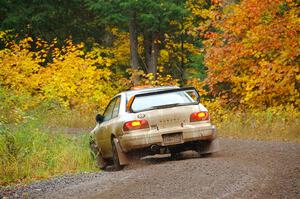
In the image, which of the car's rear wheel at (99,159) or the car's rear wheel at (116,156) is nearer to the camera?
the car's rear wheel at (116,156)

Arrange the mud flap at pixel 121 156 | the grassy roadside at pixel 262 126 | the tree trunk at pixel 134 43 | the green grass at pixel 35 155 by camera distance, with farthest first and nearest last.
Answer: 1. the tree trunk at pixel 134 43
2. the grassy roadside at pixel 262 126
3. the green grass at pixel 35 155
4. the mud flap at pixel 121 156

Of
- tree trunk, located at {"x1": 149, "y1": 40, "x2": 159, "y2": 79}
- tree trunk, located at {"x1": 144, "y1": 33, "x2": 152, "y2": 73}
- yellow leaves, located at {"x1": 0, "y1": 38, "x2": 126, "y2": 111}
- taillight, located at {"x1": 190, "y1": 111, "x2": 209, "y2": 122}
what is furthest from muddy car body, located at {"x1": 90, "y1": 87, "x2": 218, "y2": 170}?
tree trunk, located at {"x1": 144, "y1": 33, "x2": 152, "y2": 73}

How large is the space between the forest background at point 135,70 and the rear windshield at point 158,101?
78.6 inches

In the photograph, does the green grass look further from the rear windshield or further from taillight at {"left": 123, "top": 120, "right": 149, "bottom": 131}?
the rear windshield

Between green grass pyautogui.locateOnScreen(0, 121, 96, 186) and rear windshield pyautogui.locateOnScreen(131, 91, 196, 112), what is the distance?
6.39 ft

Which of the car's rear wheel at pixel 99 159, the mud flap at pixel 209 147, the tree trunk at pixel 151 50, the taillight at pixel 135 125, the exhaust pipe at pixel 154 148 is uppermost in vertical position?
the tree trunk at pixel 151 50

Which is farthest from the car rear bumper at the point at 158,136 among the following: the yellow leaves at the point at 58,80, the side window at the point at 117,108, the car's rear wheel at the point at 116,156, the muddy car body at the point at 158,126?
the yellow leaves at the point at 58,80

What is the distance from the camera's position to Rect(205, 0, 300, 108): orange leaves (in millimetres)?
21984

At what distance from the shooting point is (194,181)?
402 inches

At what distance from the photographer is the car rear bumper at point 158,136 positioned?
13.2 m

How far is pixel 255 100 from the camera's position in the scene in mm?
23969

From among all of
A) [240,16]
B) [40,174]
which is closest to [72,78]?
[240,16]

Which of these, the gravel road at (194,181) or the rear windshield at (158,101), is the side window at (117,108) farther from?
the gravel road at (194,181)

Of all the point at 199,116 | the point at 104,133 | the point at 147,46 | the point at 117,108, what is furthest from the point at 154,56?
the point at 199,116
